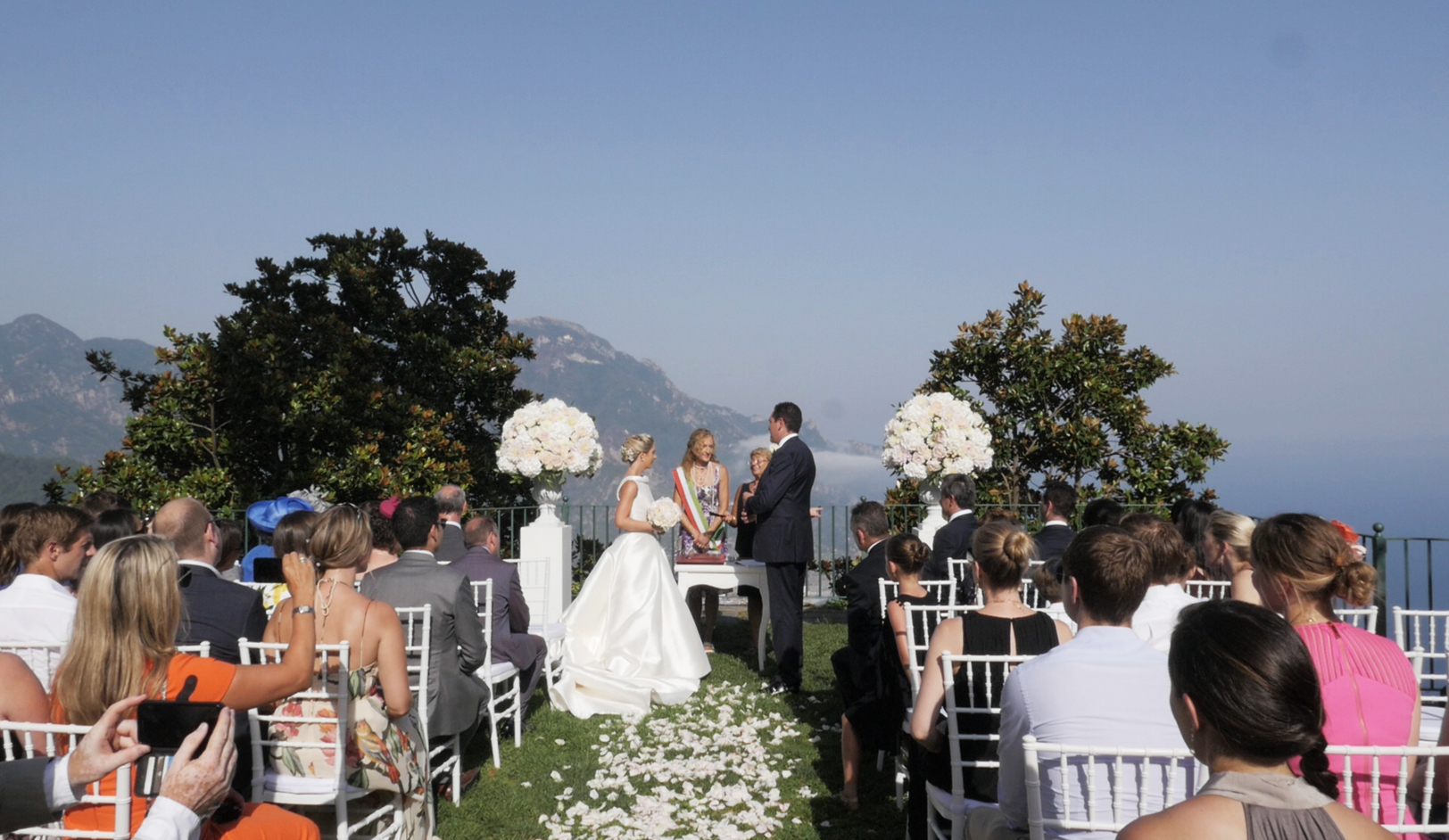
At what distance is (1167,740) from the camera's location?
280cm

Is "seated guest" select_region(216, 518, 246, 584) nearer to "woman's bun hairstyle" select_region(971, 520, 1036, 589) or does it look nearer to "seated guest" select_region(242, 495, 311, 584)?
"seated guest" select_region(242, 495, 311, 584)

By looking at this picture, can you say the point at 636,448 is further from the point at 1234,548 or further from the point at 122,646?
the point at 122,646

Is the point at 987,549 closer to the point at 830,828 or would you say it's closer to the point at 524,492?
the point at 830,828

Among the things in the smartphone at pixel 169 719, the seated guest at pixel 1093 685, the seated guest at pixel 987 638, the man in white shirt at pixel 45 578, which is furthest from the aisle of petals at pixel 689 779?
the smartphone at pixel 169 719

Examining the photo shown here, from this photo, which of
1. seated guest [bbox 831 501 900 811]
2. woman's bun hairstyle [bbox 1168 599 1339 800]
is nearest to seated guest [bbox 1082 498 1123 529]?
seated guest [bbox 831 501 900 811]

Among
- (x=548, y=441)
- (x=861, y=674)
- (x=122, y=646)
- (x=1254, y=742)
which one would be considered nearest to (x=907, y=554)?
(x=861, y=674)

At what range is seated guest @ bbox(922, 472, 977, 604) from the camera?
6.76 m

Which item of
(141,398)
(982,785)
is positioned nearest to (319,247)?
(141,398)

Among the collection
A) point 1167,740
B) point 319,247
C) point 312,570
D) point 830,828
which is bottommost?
point 830,828

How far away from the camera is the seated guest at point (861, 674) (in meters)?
5.18

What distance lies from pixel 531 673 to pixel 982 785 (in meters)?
3.88

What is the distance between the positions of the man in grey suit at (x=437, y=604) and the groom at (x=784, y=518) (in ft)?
9.99

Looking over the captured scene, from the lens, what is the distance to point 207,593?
4.14m

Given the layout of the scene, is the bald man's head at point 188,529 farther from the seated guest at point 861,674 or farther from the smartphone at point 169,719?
the seated guest at point 861,674
